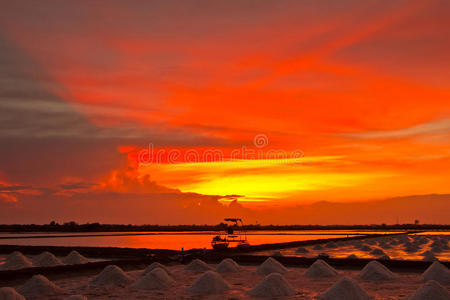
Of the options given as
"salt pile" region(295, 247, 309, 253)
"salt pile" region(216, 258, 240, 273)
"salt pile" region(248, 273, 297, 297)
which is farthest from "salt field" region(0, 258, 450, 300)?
"salt pile" region(295, 247, 309, 253)

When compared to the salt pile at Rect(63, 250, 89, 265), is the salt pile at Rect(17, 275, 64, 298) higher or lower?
lower

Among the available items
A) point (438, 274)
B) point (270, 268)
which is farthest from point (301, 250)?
point (438, 274)

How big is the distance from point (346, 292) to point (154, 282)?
28.6 feet

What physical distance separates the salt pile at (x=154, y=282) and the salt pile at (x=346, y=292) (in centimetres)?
740

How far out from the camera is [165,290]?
69.5 feet

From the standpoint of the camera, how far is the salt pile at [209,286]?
20.5 meters

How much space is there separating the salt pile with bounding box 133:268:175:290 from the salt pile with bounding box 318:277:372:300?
7.40 m

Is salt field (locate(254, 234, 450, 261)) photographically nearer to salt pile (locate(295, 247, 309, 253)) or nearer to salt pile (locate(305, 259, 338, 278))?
salt pile (locate(295, 247, 309, 253))

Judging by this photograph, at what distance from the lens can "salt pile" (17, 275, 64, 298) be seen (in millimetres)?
19031

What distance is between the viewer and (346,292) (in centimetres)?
1831

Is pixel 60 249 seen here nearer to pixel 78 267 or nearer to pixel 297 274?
pixel 78 267

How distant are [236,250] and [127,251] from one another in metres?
9.34

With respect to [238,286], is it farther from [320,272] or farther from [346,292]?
[346,292]

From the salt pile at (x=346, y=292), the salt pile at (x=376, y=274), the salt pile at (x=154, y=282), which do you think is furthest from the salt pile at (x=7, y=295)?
the salt pile at (x=376, y=274)
